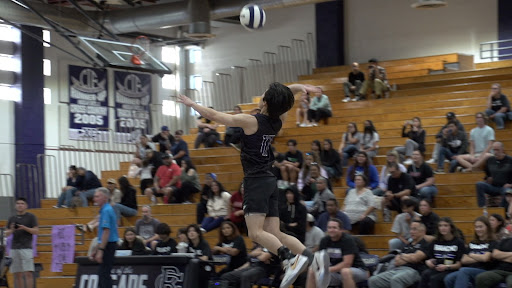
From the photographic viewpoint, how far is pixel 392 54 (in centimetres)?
2534

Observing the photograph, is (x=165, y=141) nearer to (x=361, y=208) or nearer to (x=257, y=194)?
(x=361, y=208)

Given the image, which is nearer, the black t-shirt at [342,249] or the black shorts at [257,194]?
the black shorts at [257,194]

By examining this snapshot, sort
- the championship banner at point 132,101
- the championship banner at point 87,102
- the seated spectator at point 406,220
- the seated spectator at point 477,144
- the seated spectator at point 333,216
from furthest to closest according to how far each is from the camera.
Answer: the championship banner at point 132,101 → the championship banner at point 87,102 → the seated spectator at point 477,144 → the seated spectator at point 333,216 → the seated spectator at point 406,220

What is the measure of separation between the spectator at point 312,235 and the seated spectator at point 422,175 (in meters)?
2.50

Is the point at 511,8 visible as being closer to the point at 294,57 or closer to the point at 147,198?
the point at 294,57

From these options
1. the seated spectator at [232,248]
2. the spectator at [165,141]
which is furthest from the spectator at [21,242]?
the spectator at [165,141]

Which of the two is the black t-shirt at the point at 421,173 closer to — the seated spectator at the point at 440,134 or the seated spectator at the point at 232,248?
the seated spectator at the point at 440,134

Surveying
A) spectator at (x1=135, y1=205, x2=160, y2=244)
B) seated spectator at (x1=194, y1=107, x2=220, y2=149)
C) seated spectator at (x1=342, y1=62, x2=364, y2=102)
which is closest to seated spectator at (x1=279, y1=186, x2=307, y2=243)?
spectator at (x1=135, y1=205, x2=160, y2=244)

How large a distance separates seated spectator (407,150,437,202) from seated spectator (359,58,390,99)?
6.35m

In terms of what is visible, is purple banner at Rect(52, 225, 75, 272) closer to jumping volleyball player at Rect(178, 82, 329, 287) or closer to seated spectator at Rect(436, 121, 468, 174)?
seated spectator at Rect(436, 121, 468, 174)

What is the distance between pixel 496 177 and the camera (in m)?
14.0

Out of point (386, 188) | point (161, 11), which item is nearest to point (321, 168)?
point (386, 188)

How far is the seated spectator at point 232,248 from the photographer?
13094mm

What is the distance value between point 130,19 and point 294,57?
6.27 m
